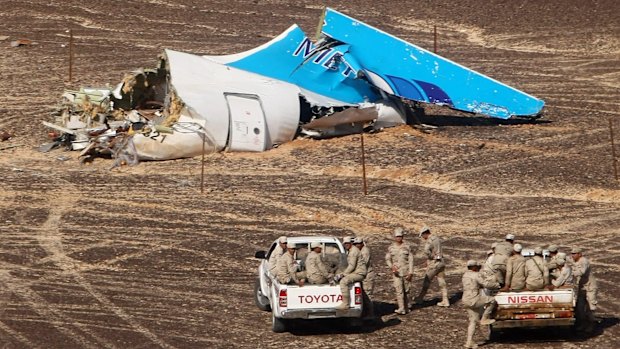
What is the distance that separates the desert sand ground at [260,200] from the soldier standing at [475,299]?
81cm

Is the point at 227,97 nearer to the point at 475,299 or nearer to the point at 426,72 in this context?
the point at 426,72

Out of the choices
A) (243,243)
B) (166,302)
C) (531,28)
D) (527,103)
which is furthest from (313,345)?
(531,28)

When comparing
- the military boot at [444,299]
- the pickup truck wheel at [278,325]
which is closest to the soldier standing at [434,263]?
the military boot at [444,299]

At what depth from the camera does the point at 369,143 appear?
121 feet

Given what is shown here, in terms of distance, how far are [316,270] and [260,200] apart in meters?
10.4

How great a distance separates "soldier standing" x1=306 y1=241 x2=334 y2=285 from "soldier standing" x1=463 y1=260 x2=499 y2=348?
246 cm

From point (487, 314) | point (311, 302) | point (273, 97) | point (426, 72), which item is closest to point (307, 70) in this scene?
point (273, 97)

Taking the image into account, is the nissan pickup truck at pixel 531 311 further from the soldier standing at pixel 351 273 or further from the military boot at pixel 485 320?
the soldier standing at pixel 351 273

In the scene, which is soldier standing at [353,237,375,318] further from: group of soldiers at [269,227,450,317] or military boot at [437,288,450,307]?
military boot at [437,288,450,307]

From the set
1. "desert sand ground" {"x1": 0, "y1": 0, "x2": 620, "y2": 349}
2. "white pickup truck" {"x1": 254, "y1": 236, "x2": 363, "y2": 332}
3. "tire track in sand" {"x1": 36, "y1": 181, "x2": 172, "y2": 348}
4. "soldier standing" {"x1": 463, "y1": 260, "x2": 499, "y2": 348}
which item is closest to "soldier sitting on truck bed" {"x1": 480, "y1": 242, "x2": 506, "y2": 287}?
"soldier standing" {"x1": 463, "y1": 260, "x2": 499, "y2": 348}

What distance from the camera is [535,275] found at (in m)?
21.5

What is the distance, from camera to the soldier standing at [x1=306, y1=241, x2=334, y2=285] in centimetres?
2219

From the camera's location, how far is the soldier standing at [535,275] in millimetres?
21500

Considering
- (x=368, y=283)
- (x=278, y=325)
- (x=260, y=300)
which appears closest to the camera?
(x=278, y=325)
